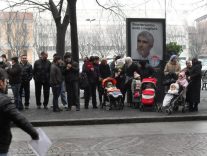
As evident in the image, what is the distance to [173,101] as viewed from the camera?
13.4 metres

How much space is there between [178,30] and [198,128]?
63.1 metres

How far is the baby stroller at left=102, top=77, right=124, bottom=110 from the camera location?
14.0 metres

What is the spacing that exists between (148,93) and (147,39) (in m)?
2.47

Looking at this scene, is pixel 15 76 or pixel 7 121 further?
pixel 15 76

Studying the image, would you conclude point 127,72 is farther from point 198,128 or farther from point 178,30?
→ point 178,30

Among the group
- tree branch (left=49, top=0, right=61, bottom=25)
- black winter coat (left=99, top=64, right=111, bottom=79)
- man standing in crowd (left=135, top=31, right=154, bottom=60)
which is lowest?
black winter coat (left=99, top=64, right=111, bottom=79)

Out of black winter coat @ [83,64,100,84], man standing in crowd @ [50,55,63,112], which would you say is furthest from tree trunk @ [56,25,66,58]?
man standing in crowd @ [50,55,63,112]

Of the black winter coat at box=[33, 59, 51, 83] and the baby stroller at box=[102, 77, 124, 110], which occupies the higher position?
the black winter coat at box=[33, 59, 51, 83]

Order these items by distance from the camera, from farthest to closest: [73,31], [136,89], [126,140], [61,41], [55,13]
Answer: [55,13] < [61,41] < [73,31] < [136,89] < [126,140]

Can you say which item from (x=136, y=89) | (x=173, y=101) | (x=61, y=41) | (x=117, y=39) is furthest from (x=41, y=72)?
(x=117, y=39)

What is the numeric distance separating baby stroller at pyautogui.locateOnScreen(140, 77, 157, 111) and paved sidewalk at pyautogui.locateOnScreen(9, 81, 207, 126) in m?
0.29

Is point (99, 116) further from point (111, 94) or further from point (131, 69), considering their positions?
point (131, 69)

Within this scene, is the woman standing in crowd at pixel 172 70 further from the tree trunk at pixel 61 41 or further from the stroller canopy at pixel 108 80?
the tree trunk at pixel 61 41

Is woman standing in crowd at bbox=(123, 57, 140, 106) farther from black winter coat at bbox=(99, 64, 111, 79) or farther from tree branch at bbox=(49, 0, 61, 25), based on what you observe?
tree branch at bbox=(49, 0, 61, 25)
